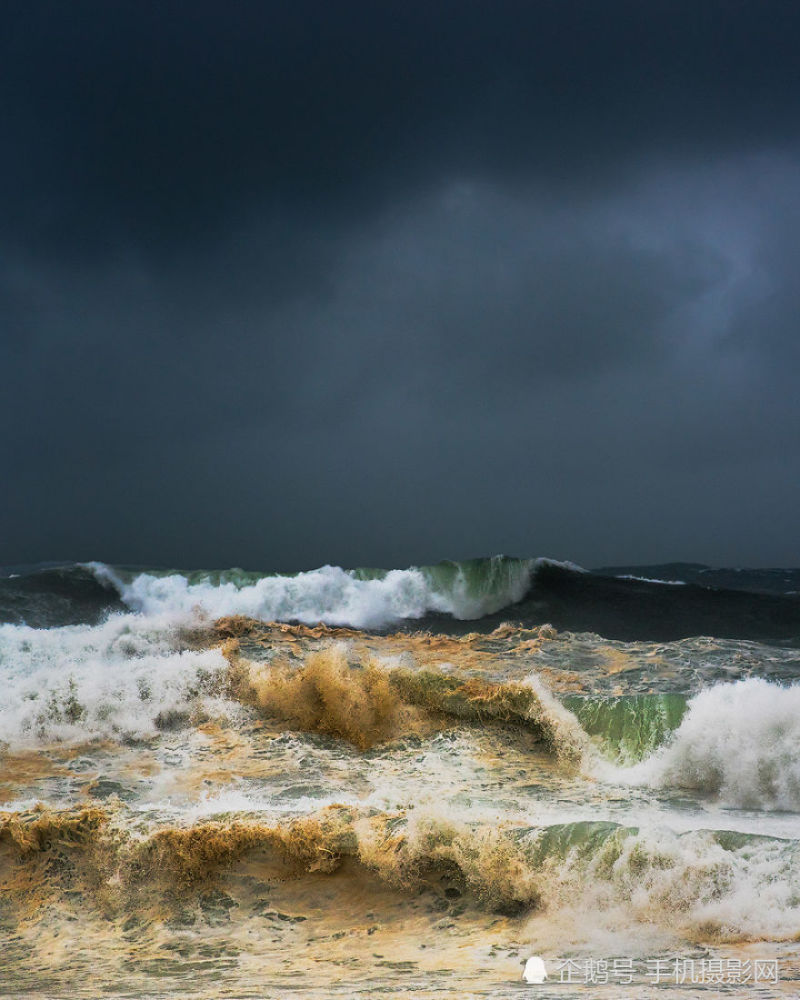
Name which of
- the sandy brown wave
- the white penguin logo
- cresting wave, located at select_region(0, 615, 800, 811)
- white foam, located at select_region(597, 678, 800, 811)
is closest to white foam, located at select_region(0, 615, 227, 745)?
cresting wave, located at select_region(0, 615, 800, 811)

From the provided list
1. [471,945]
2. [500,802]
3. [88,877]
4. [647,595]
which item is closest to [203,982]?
[471,945]

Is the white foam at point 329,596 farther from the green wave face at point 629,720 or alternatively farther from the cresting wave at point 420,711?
the green wave face at point 629,720

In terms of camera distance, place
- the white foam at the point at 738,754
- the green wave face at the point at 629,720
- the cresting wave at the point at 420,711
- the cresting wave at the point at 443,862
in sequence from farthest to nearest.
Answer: the green wave face at the point at 629,720 < the cresting wave at the point at 420,711 < the white foam at the point at 738,754 < the cresting wave at the point at 443,862

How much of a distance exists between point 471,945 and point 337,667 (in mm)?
3868

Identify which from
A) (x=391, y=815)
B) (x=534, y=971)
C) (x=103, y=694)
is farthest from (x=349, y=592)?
(x=534, y=971)

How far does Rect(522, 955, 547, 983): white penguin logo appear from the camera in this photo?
301cm

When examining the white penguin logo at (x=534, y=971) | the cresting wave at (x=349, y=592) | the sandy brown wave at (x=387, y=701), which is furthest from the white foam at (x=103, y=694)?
the cresting wave at (x=349, y=592)

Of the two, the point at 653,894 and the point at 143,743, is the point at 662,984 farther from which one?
the point at 143,743

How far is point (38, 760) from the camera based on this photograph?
20.9ft

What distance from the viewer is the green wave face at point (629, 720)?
629cm

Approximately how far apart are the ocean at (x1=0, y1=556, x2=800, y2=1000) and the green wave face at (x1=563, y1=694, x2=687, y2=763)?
0.8 inches

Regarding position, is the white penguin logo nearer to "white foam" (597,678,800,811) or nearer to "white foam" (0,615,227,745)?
"white foam" (597,678,800,811)

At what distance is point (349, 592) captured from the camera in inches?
782

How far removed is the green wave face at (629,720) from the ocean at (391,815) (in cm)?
2
